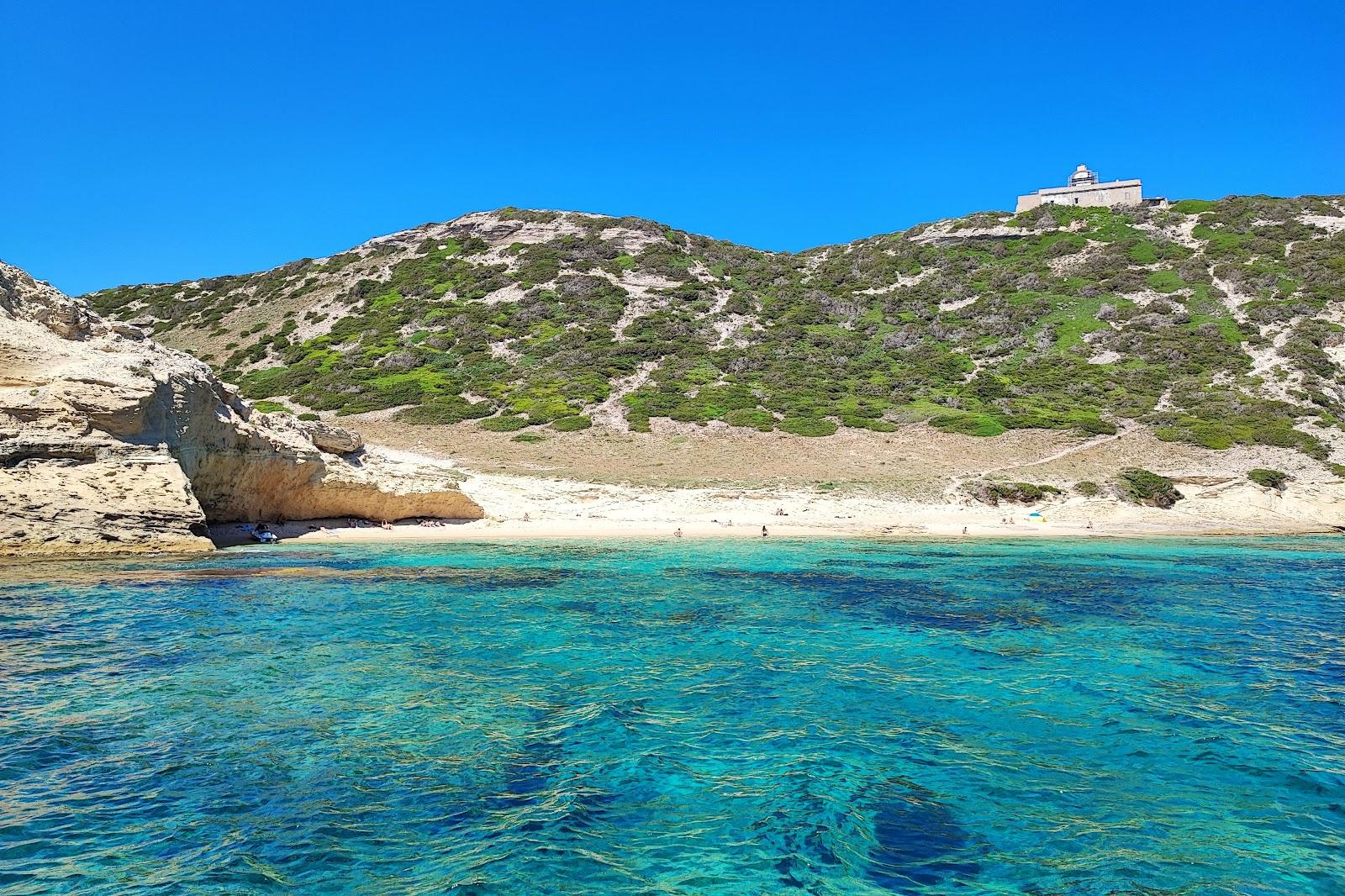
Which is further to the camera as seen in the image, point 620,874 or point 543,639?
point 543,639

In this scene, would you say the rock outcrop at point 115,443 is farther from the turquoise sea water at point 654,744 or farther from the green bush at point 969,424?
the green bush at point 969,424

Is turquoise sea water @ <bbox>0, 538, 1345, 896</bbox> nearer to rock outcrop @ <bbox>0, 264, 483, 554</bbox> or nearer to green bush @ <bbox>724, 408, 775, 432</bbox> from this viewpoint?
rock outcrop @ <bbox>0, 264, 483, 554</bbox>

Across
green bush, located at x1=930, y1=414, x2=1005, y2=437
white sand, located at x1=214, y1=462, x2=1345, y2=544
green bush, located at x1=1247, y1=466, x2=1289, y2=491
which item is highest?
green bush, located at x1=930, y1=414, x2=1005, y2=437

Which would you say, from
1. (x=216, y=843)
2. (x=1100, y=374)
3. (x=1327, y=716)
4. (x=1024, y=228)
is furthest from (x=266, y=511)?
(x=1024, y=228)

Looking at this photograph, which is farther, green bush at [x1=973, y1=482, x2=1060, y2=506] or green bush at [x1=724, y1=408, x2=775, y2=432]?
green bush at [x1=724, y1=408, x2=775, y2=432]

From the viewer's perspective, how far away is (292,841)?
508cm

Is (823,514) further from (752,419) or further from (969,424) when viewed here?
(969,424)

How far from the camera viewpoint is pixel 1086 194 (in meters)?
87.9

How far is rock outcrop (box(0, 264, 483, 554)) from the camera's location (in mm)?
16109

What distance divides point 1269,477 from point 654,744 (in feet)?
117

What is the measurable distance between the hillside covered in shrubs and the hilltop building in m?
9.09

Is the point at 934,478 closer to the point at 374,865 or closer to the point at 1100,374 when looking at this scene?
the point at 1100,374

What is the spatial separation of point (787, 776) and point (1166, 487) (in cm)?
3160

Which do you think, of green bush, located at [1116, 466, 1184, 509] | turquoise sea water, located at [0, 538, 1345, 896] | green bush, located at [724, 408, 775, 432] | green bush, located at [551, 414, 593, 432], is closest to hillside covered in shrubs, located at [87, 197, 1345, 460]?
green bush, located at [724, 408, 775, 432]
